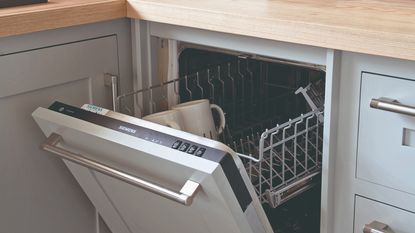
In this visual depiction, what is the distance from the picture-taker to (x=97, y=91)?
4.96ft

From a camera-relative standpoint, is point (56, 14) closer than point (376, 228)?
No

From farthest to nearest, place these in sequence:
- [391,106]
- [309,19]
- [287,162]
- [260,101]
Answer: [260,101], [287,162], [309,19], [391,106]

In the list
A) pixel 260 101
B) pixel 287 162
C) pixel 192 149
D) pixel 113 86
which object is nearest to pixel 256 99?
pixel 260 101

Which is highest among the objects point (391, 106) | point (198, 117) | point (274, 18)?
point (274, 18)

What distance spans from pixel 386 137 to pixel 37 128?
72 centimetres

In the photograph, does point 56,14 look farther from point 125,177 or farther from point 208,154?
point 208,154

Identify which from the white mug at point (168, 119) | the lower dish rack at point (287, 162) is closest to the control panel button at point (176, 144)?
the lower dish rack at point (287, 162)

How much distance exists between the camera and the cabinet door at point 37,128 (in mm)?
1354

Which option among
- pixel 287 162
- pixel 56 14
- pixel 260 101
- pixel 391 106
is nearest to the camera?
pixel 391 106

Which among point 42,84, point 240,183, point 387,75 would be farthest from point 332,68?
point 42,84

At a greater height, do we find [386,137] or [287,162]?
[386,137]

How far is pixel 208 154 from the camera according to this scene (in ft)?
3.56

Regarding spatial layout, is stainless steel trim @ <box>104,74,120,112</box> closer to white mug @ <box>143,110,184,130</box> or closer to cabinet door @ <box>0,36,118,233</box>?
cabinet door @ <box>0,36,118,233</box>

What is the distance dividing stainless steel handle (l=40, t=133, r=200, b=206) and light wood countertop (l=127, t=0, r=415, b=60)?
0.32 metres
